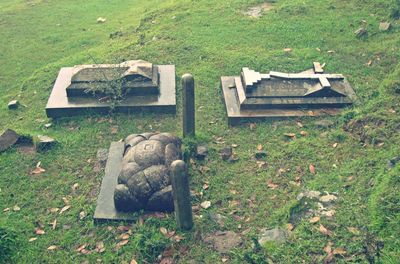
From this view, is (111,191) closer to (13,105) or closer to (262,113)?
(262,113)

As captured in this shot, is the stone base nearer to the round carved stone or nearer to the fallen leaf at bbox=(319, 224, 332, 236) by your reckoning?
the round carved stone

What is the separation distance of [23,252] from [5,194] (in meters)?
1.76

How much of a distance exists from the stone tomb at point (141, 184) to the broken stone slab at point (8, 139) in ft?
9.42

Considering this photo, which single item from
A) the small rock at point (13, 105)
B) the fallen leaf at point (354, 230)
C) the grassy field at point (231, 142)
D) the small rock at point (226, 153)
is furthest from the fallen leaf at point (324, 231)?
the small rock at point (13, 105)

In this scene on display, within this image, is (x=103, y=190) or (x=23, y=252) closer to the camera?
(x=23, y=252)

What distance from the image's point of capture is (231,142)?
9594 mm

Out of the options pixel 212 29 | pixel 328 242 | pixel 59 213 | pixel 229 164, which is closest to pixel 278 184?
pixel 229 164

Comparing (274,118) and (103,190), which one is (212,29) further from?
(103,190)

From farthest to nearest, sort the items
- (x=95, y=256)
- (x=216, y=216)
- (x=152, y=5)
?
(x=152, y=5) → (x=216, y=216) → (x=95, y=256)

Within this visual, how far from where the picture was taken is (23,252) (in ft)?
23.8

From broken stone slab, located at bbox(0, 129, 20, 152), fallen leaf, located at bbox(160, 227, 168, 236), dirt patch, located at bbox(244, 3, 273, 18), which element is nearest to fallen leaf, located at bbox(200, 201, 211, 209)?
fallen leaf, located at bbox(160, 227, 168, 236)

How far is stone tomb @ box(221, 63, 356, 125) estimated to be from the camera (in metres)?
10.1

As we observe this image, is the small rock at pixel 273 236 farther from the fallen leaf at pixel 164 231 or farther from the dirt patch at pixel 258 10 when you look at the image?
the dirt patch at pixel 258 10

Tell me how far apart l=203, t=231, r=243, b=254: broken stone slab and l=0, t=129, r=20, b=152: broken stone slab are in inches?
211
